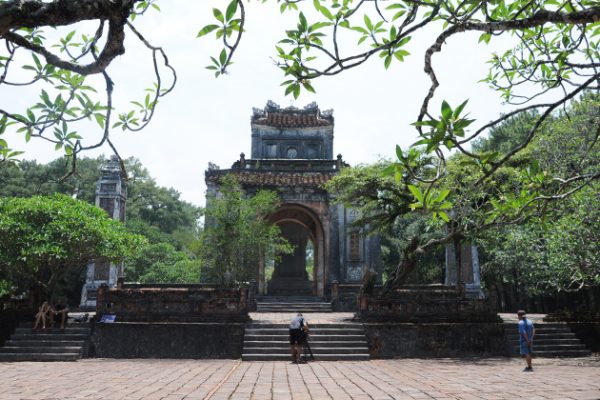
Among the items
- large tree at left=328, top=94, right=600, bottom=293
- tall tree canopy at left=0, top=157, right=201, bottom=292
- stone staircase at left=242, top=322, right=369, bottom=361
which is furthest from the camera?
tall tree canopy at left=0, top=157, right=201, bottom=292

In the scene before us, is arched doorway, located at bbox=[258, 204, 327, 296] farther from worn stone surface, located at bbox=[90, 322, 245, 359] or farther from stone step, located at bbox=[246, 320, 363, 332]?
worn stone surface, located at bbox=[90, 322, 245, 359]

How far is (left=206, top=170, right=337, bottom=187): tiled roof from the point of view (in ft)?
72.0

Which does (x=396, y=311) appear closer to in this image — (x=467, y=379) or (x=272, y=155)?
(x=467, y=379)

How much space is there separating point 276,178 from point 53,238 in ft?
Result: 33.6

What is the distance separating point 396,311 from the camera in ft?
46.8

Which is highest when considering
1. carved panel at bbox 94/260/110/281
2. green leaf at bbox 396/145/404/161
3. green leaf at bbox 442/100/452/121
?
green leaf at bbox 442/100/452/121

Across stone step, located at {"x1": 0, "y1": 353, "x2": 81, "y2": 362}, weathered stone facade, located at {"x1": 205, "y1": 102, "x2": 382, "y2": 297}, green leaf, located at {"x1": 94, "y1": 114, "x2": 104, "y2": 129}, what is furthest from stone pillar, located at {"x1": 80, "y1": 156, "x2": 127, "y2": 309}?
green leaf, located at {"x1": 94, "y1": 114, "x2": 104, "y2": 129}

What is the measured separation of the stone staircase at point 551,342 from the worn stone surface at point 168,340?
7715mm

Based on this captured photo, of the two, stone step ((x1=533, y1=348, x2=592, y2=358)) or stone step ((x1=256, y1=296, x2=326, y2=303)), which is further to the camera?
stone step ((x1=256, y1=296, x2=326, y2=303))

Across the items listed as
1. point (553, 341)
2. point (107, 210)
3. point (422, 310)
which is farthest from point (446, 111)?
point (107, 210)

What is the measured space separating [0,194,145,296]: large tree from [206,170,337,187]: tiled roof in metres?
6.46

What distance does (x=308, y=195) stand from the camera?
73.6 feet

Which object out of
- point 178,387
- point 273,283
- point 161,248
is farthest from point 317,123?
point 178,387

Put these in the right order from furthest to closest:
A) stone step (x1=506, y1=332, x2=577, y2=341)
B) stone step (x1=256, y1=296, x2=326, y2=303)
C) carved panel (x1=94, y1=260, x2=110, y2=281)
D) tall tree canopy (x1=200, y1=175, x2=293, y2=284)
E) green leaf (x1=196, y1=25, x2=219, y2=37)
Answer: carved panel (x1=94, y1=260, x2=110, y2=281), stone step (x1=256, y1=296, x2=326, y2=303), tall tree canopy (x1=200, y1=175, x2=293, y2=284), stone step (x1=506, y1=332, x2=577, y2=341), green leaf (x1=196, y1=25, x2=219, y2=37)
